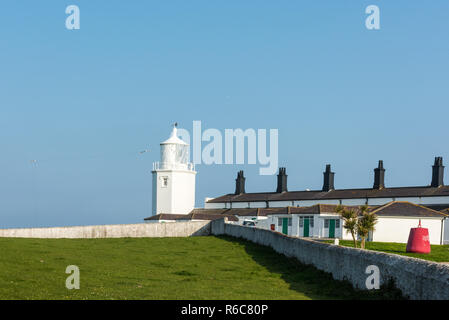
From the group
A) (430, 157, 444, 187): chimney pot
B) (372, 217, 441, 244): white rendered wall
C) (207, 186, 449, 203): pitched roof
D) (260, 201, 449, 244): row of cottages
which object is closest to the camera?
(372, 217, 441, 244): white rendered wall

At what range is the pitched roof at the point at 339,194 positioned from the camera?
228 ft

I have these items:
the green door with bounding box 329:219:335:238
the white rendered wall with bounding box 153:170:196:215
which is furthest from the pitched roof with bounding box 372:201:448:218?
the white rendered wall with bounding box 153:170:196:215

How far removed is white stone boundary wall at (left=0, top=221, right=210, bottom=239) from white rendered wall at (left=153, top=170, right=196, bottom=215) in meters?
32.3

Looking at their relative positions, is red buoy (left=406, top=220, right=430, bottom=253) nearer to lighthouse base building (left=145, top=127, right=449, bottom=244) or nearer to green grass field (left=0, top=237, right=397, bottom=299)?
green grass field (left=0, top=237, right=397, bottom=299)

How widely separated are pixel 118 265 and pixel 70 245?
9906 millimetres

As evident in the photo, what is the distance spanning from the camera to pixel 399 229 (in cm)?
5150

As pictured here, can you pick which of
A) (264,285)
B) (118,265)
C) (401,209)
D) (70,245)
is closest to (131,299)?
(264,285)

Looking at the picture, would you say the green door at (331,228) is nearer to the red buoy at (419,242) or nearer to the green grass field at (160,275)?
the red buoy at (419,242)

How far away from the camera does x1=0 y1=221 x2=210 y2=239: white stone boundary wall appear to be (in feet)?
127

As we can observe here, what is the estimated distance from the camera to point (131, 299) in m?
13.9

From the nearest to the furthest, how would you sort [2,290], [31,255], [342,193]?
[2,290], [31,255], [342,193]

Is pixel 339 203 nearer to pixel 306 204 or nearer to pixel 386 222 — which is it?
pixel 306 204

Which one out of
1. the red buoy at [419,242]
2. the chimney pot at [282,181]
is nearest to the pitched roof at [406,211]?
the red buoy at [419,242]
